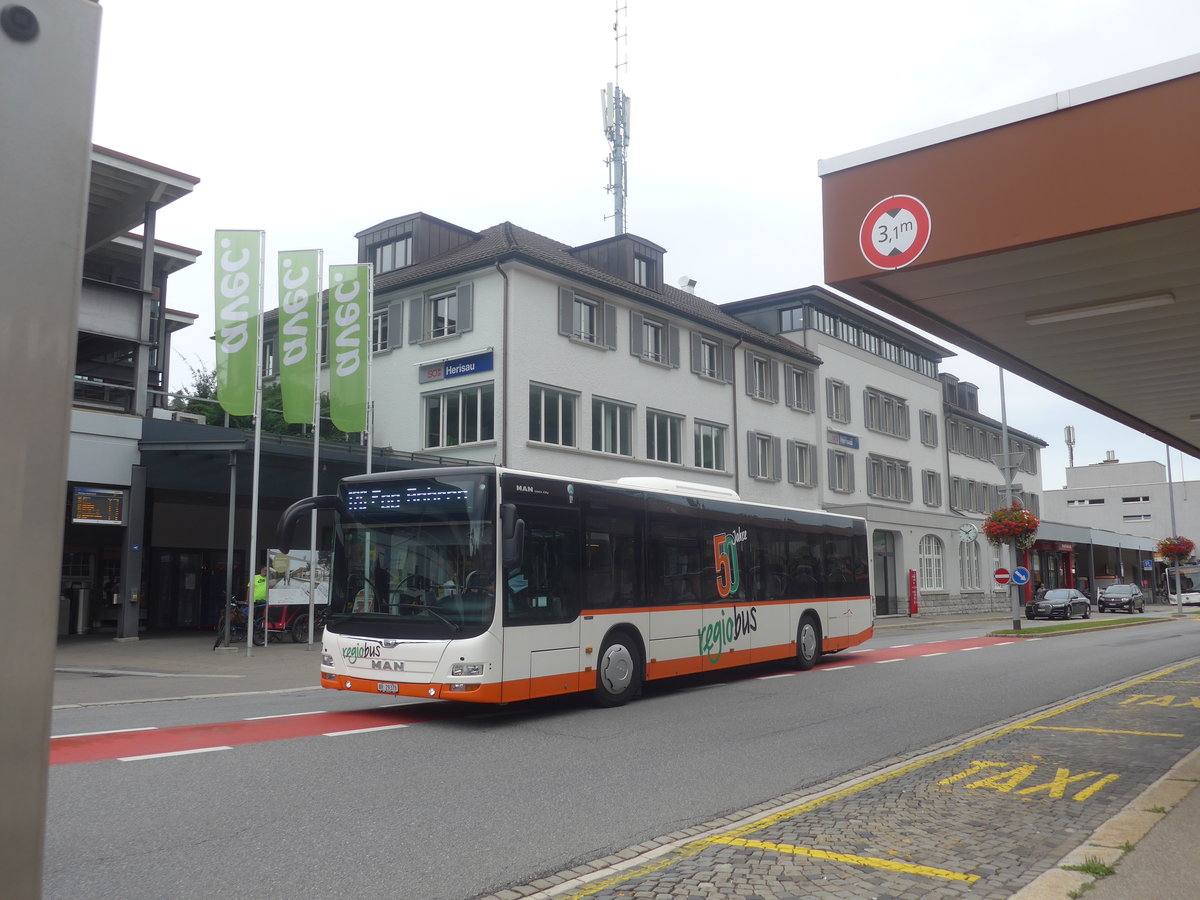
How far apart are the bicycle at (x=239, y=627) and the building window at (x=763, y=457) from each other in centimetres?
1934

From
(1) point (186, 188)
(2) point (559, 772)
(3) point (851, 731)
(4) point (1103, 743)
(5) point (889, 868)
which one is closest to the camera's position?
(5) point (889, 868)

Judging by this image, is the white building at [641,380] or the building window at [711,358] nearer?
the white building at [641,380]

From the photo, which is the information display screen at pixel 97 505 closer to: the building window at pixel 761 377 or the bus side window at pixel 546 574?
the bus side window at pixel 546 574

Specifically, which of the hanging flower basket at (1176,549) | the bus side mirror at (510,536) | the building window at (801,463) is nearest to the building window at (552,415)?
the building window at (801,463)

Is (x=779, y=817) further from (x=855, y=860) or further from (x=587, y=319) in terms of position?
(x=587, y=319)

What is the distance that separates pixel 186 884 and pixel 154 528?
77.6 feet

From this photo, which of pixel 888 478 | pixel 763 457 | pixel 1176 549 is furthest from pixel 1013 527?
pixel 1176 549

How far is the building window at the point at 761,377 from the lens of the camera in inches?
1511

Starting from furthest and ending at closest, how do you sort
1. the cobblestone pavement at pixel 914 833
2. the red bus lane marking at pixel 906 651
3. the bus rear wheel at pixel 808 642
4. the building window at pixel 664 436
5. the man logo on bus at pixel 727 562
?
the building window at pixel 664 436
the red bus lane marking at pixel 906 651
the bus rear wheel at pixel 808 642
the man logo on bus at pixel 727 562
the cobblestone pavement at pixel 914 833

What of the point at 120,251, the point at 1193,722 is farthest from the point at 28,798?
the point at 120,251

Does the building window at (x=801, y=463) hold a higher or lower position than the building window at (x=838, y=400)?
lower

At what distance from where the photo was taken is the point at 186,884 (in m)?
5.23

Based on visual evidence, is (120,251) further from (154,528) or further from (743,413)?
(743,413)

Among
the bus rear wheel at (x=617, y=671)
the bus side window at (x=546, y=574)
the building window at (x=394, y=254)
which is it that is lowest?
the bus rear wheel at (x=617, y=671)
